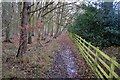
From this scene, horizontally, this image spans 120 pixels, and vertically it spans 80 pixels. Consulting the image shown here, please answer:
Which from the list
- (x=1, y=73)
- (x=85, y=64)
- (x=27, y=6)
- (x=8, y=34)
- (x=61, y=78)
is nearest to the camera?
(x=61, y=78)

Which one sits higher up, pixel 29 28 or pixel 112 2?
pixel 112 2

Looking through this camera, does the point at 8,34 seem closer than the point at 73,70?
No

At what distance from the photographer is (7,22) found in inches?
745

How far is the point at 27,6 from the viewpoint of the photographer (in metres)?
11.8

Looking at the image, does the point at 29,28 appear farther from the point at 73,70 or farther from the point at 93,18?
the point at 93,18

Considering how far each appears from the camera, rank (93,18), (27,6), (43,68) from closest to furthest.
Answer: (43,68), (27,6), (93,18)

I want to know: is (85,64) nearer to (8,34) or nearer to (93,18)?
(93,18)

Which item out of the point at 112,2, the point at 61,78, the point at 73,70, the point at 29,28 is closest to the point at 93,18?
the point at 112,2

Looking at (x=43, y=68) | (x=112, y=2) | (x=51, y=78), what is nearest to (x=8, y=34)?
(x=112, y=2)

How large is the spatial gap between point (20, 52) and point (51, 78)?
412 centimetres

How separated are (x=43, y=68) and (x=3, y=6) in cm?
1191

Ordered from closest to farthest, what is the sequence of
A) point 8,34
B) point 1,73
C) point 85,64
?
point 1,73 < point 85,64 < point 8,34

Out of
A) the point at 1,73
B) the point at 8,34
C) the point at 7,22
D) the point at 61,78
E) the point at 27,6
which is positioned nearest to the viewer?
the point at 61,78

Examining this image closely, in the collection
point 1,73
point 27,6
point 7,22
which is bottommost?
point 1,73
